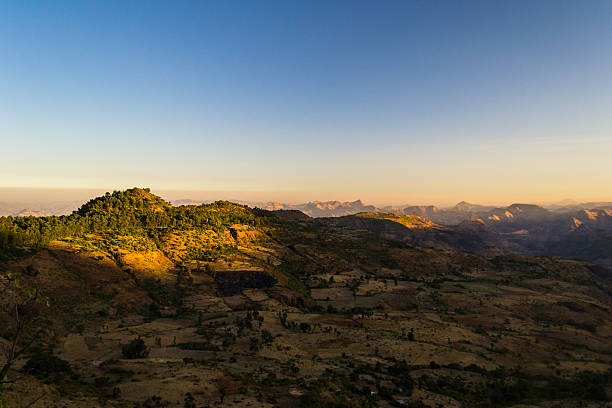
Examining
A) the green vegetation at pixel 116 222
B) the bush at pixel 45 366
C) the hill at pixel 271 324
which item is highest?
the green vegetation at pixel 116 222

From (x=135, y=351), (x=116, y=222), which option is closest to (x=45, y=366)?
(x=135, y=351)

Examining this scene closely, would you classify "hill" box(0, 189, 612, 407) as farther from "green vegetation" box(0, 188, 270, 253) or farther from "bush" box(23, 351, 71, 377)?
Result: "green vegetation" box(0, 188, 270, 253)

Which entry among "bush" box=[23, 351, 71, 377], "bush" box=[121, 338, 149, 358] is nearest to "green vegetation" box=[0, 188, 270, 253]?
"bush" box=[121, 338, 149, 358]

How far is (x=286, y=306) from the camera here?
102 meters

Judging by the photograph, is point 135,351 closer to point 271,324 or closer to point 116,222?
point 271,324

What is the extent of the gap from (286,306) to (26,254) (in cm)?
7669

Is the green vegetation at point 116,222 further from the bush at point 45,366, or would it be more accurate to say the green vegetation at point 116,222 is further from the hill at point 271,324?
the bush at point 45,366

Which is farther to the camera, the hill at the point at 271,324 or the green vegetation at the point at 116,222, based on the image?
the green vegetation at the point at 116,222

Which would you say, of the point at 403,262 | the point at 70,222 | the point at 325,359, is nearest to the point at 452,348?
the point at 325,359

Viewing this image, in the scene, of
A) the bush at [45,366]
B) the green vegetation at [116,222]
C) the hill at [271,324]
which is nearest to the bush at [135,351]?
the hill at [271,324]

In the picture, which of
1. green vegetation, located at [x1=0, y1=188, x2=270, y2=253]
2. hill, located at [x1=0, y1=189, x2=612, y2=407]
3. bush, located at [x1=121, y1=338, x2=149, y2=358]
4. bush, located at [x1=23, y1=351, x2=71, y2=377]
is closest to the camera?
bush, located at [x1=23, y1=351, x2=71, y2=377]

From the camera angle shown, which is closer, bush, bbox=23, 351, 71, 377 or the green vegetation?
bush, bbox=23, 351, 71, 377

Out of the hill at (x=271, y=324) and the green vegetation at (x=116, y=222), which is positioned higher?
the green vegetation at (x=116, y=222)

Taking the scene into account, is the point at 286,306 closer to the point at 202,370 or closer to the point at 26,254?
the point at 202,370
